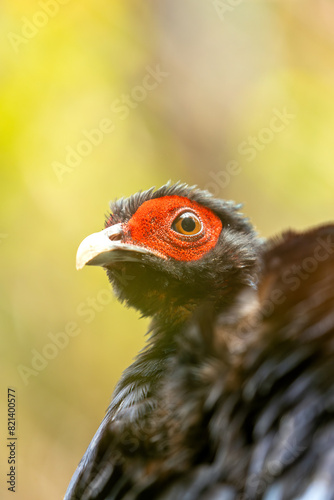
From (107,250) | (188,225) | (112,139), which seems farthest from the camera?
(112,139)

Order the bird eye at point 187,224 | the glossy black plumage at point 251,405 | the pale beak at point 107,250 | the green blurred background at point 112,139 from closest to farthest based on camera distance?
the glossy black plumage at point 251,405 → the pale beak at point 107,250 → the bird eye at point 187,224 → the green blurred background at point 112,139

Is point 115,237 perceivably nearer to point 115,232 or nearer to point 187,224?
point 115,232

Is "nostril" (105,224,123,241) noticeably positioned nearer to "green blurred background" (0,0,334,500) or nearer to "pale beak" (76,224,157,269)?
"pale beak" (76,224,157,269)

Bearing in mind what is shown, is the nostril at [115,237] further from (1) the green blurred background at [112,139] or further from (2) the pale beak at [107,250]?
(1) the green blurred background at [112,139]

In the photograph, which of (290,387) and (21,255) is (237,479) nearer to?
(290,387)

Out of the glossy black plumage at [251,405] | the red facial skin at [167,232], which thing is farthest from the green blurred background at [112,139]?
the glossy black plumage at [251,405]

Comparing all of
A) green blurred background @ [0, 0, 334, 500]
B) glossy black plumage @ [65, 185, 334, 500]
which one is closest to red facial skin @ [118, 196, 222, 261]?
glossy black plumage @ [65, 185, 334, 500]

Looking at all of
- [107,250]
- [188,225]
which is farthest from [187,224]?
[107,250]

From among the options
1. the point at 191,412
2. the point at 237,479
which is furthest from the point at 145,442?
the point at 237,479
